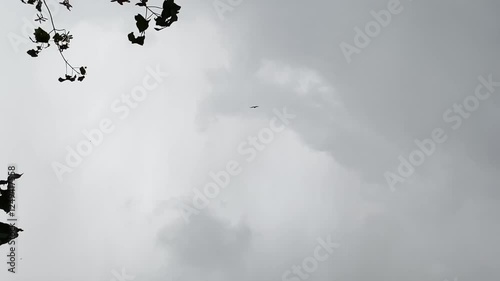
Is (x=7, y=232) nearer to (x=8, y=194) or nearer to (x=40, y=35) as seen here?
(x=8, y=194)

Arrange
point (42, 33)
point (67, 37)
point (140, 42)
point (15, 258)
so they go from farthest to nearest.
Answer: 1. point (15, 258)
2. point (67, 37)
3. point (42, 33)
4. point (140, 42)

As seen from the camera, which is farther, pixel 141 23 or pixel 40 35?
pixel 40 35

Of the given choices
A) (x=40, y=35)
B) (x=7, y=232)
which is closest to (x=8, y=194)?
(x=7, y=232)

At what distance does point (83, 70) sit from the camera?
47.7ft

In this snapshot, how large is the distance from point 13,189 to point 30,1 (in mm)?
60167

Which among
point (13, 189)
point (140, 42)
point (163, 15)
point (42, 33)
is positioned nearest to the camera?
point (163, 15)

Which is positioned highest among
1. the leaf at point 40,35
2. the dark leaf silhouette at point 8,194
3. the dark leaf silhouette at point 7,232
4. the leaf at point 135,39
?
the dark leaf silhouette at point 8,194

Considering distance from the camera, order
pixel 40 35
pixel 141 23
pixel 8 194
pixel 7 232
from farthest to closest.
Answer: pixel 8 194 < pixel 7 232 < pixel 40 35 < pixel 141 23

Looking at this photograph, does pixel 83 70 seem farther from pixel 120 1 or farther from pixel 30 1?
pixel 120 1

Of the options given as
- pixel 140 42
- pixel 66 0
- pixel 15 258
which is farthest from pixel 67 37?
pixel 15 258

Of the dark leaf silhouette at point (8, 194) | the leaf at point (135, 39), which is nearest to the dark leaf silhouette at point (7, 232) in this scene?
the dark leaf silhouette at point (8, 194)

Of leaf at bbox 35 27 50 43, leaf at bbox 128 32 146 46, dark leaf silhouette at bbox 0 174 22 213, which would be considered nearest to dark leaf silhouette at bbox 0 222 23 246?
dark leaf silhouette at bbox 0 174 22 213

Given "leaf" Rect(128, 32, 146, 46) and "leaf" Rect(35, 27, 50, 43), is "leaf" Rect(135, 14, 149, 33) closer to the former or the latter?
"leaf" Rect(128, 32, 146, 46)

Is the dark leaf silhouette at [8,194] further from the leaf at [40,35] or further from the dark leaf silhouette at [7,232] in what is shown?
the leaf at [40,35]
